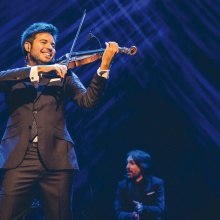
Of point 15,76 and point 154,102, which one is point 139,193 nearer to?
point 154,102

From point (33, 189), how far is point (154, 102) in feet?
9.55

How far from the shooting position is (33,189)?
5.90 ft

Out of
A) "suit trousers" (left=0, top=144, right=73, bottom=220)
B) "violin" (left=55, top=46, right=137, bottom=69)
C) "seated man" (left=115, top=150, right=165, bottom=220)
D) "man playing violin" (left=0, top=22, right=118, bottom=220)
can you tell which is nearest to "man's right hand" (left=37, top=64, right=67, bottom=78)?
"man playing violin" (left=0, top=22, right=118, bottom=220)

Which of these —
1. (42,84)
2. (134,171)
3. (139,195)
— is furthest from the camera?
(134,171)

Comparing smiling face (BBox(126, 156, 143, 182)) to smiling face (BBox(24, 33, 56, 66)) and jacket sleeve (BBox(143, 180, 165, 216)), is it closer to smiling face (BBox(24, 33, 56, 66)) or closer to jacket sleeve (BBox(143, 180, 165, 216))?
jacket sleeve (BBox(143, 180, 165, 216))

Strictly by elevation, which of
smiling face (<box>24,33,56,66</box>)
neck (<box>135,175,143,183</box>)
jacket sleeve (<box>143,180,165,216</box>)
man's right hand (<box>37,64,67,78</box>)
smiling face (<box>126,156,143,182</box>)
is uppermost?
smiling face (<box>24,33,56,66</box>)

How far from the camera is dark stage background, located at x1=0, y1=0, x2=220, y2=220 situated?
4.21m

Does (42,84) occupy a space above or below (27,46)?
below

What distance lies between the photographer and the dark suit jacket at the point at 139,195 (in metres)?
3.75

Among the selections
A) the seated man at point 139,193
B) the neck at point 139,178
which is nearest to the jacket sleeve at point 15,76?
the seated man at point 139,193

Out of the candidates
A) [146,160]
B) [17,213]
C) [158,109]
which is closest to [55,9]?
[158,109]

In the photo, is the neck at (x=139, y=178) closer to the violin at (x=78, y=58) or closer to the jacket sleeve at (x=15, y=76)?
the violin at (x=78, y=58)

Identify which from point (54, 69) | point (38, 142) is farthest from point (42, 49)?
point (38, 142)

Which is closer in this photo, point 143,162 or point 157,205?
point 157,205
